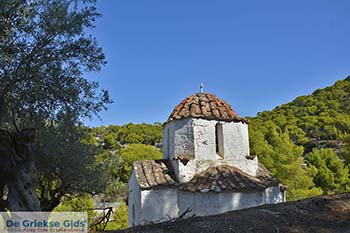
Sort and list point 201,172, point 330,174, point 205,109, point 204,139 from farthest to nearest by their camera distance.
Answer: point 330,174, point 205,109, point 204,139, point 201,172

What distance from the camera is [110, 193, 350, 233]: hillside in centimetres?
544

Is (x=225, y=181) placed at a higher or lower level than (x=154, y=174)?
lower

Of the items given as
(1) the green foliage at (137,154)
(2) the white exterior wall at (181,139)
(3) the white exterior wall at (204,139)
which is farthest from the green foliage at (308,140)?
(1) the green foliage at (137,154)

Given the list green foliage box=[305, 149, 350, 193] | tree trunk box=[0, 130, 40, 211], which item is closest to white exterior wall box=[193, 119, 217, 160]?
tree trunk box=[0, 130, 40, 211]

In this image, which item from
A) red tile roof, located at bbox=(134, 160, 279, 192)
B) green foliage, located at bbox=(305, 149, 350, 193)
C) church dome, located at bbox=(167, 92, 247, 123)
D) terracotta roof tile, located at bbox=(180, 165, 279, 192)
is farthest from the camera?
green foliage, located at bbox=(305, 149, 350, 193)

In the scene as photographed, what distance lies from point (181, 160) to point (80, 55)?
25.8ft

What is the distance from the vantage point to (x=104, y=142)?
6412 cm

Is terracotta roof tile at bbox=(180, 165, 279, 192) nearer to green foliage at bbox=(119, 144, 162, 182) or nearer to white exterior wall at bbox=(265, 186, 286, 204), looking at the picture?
white exterior wall at bbox=(265, 186, 286, 204)

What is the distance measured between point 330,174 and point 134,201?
79.4ft

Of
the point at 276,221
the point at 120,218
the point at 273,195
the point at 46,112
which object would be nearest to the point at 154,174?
the point at 273,195

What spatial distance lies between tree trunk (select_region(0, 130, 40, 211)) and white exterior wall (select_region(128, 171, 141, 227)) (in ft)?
26.1

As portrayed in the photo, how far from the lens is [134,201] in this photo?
50.2 feet

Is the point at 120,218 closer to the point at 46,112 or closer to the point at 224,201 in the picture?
the point at 224,201

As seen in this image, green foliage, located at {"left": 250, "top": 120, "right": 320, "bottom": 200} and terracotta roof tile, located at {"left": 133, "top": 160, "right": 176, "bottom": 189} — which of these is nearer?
terracotta roof tile, located at {"left": 133, "top": 160, "right": 176, "bottom": 189}
